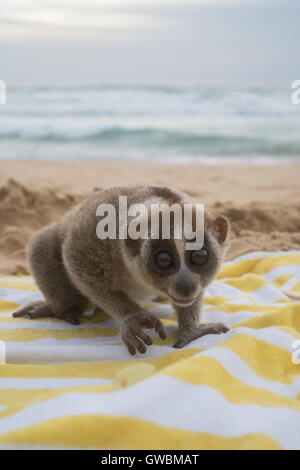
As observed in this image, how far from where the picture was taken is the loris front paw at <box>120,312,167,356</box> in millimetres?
2748

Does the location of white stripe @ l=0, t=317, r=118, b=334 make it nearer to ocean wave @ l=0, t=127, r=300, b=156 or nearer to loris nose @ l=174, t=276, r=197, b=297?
loris nose @ l=174, t=276, r=197, b=297

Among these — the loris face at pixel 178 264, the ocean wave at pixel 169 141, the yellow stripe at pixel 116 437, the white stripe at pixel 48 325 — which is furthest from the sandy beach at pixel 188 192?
the ocean wave at pixel 169 141

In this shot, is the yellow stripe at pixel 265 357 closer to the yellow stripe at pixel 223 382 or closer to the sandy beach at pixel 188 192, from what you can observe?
the yellow stripe at pixel 223 382

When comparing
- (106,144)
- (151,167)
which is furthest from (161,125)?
(151,167)

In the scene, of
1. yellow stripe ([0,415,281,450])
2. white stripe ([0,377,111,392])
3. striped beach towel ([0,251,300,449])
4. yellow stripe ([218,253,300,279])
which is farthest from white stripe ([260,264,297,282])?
yellow stripe ([0,415,281,450])

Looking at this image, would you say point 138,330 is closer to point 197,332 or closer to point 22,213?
point 197,332

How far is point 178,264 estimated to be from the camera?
2.51 meters

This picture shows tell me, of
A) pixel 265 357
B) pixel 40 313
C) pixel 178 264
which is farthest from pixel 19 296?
pixel 265 357

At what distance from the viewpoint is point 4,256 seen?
5.06m

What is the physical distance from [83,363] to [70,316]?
77cm

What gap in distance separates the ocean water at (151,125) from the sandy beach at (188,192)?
2.44m

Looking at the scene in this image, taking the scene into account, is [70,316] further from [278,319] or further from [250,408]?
[250,408]

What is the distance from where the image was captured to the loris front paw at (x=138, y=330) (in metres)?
2.75

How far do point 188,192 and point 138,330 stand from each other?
17.0 feet
